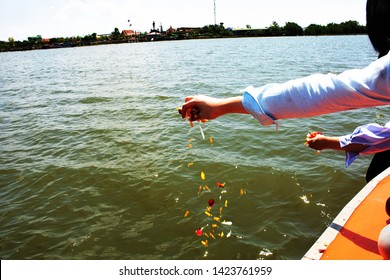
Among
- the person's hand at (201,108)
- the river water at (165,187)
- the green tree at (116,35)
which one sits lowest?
the river water at (165,187)

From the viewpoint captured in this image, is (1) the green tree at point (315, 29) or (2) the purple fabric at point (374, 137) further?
(1) the green tree at point (315, 29)

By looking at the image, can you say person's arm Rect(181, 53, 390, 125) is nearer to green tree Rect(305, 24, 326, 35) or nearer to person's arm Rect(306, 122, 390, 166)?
person's arm Rect(306, 122, 390, 166)

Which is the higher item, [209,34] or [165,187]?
[209,34]

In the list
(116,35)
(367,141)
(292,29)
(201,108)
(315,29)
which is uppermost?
(116,35)

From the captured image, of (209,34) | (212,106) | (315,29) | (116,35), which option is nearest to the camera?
(212,106)

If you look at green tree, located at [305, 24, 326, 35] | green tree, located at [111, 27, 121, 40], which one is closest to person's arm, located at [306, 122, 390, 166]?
green tree, located at [111, 27, 121, 40]

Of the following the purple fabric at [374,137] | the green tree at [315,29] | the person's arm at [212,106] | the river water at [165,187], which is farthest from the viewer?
the green tree at [315,29]

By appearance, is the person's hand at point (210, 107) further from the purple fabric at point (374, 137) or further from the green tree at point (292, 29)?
the green tree at point (292, 29)

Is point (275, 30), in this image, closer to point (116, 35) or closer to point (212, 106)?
point (116, 35)

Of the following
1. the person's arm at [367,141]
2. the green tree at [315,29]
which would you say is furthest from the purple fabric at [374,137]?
the green tree at [315,29]

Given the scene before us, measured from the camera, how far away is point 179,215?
5.11 meters

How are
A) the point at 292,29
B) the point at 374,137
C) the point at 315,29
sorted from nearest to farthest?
the point at 374,137 < the point at 315,29 < the point at 292,29

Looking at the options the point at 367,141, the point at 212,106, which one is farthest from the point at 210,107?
the point at 367,141

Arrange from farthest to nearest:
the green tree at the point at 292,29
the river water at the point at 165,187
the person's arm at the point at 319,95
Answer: the green tree at the point at 292,29, the river water at the point at 165,187, the person's arm at the point at 319,95
